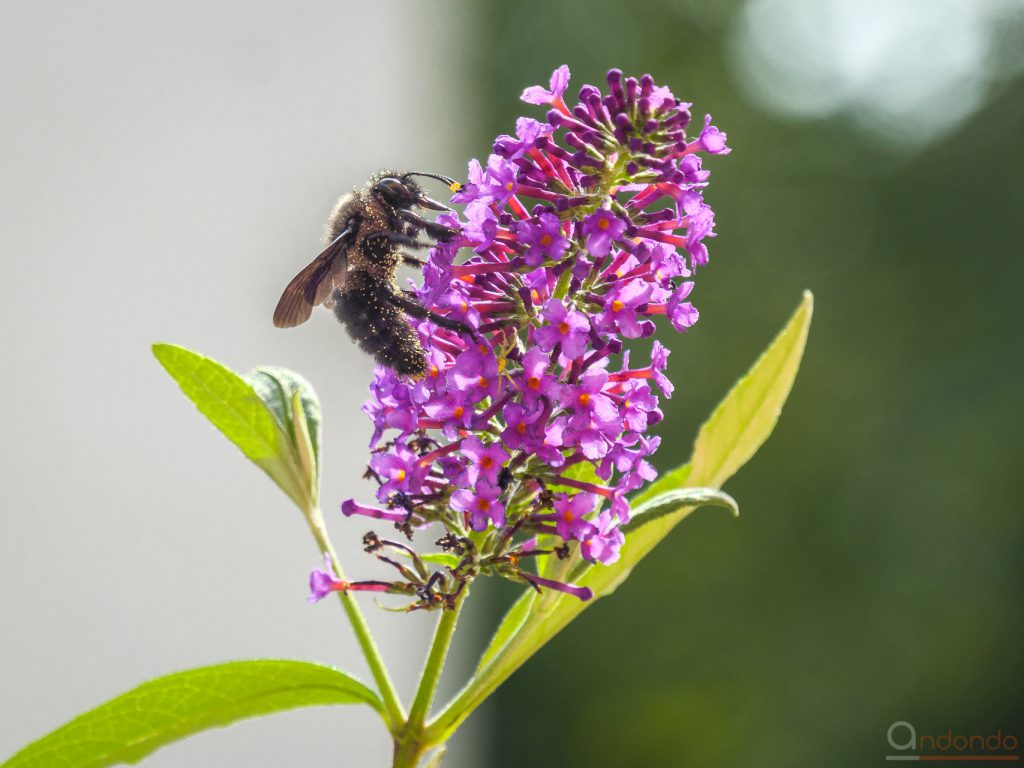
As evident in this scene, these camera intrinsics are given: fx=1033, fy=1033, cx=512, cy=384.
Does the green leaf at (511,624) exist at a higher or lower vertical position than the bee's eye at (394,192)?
lower

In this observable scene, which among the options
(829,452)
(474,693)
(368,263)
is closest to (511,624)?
(474,693)

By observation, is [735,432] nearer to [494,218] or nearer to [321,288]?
[494,218]

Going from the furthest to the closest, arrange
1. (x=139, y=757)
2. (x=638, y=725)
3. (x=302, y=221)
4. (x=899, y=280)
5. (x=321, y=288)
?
(x=899, y=280) < (x=638, y=725) < (x=302, y=221) < (x=321, y=288) < (x=139, y=757)

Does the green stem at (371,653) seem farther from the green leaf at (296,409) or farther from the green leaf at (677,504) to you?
the green leaf at (677,504)

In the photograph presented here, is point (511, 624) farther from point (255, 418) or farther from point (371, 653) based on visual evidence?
point (255, 418)

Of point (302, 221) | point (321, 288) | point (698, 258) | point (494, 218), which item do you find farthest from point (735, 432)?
point (302, 221)

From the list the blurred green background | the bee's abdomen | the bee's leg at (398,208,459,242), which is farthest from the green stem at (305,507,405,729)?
the blurred green background

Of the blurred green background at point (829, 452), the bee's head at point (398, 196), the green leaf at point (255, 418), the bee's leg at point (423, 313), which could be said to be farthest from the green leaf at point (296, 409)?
the blurred green background at point (829, 452)
